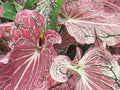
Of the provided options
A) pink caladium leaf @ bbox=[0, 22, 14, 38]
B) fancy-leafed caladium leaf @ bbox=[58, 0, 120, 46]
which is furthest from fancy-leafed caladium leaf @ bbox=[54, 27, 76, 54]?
pink caladium leaf @ bbox=[0, 22, 14, 38]

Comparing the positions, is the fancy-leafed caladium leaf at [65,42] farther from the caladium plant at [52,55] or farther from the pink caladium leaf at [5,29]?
the pink caladium leaf at [5,29]

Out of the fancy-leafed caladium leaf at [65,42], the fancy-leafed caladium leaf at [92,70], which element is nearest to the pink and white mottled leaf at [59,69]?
the fancy-leafed caladium leaf at [92,70]

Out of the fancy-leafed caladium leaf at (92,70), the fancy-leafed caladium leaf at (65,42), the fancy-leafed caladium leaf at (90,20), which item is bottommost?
the fancy-leafed caladium leaf at (92,70)

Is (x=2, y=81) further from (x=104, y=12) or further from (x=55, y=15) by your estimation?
(x=104, y=12)

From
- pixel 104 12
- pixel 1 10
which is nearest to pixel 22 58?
pixel 1 10

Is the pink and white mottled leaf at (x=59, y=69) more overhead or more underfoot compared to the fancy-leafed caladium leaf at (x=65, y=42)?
more underfoot

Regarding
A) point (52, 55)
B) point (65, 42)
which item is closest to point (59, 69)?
point (52, 55)

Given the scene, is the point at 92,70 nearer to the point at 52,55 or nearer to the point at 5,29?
the point at 52,55
